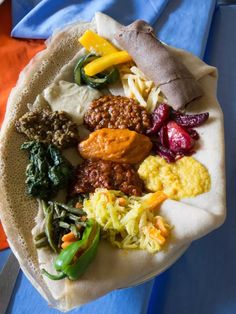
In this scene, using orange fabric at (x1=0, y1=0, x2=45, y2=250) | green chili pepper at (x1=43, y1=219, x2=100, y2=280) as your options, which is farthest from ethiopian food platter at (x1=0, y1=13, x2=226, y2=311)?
orange fabric at (x1=0, y1=0, x2=45, y2=250)

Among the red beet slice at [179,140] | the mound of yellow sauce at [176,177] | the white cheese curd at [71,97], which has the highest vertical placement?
the white cheese curd at [71,97]

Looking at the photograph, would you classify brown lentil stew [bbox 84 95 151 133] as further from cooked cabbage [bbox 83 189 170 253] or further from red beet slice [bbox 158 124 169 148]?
cooked cabbage [bbox 83 189 170 253]

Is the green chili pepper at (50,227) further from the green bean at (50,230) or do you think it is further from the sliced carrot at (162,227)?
the sliced carrot at (162,227)

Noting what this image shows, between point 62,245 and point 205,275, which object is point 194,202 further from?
point 62,245

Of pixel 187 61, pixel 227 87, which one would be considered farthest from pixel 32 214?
pixel 227 87

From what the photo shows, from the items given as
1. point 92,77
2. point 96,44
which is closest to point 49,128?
point 92,77

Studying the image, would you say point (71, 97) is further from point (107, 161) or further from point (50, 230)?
point (50, 230)

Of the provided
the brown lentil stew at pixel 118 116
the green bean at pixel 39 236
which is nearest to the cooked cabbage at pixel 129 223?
the green bean at pixel 39 236
